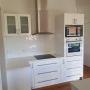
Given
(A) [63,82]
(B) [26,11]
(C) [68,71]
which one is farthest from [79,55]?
(B) [26,11]

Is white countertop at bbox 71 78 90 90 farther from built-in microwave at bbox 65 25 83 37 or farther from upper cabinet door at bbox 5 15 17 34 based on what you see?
upper cabinet door at bbox 5 15 17 34

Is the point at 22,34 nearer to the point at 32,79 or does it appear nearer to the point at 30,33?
the point at 30,33

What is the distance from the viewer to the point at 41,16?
3662 millimetres

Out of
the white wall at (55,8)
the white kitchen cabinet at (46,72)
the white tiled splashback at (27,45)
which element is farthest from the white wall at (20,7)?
the white kitchen cabinet at (46,72)

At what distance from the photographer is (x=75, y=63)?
3.73 meters

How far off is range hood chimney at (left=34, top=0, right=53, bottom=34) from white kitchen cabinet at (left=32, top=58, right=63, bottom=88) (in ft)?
2.95

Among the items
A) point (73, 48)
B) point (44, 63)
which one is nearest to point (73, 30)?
point (73, 48)

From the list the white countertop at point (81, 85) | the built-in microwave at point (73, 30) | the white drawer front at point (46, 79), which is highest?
the built-in microwave at point (73, 30)

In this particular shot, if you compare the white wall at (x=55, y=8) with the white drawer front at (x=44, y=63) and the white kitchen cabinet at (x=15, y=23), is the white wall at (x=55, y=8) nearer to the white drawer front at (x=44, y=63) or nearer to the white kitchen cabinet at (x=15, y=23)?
the white kitchen cabinet at (x=15, y=23)

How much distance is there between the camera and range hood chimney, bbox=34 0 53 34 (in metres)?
3.64

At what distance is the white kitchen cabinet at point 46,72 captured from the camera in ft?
10.7

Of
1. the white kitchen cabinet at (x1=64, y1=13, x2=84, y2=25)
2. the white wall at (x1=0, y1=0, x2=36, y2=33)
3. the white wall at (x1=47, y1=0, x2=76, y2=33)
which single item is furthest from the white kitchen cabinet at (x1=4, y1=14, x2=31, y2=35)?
the white kitchen cabinet at (x1=64, y1=13, x2=84, y2=25)

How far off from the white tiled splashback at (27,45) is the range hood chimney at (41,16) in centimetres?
34

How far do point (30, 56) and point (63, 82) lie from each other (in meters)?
1.19
